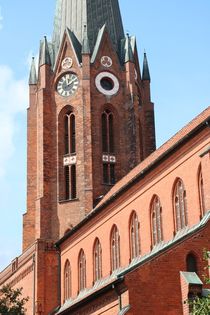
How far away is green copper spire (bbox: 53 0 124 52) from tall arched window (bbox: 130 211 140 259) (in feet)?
68.9

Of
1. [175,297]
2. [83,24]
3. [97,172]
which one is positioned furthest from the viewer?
[83,24]

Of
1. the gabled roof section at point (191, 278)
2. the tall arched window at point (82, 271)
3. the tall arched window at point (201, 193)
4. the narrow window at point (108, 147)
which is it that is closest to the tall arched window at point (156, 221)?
the tall arched window at point (201, 193)

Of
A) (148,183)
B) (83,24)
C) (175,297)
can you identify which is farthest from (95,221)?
(83,24)

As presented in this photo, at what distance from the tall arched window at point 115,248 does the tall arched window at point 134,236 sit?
5.11ft

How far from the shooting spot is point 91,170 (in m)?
50.3

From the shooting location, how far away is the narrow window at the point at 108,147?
51.2 meters

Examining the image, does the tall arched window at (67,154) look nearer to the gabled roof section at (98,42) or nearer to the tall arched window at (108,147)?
the tall arched window at (108,147)

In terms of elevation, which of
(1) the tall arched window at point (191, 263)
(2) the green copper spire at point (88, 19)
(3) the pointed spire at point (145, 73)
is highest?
(2) the green copper spire at point (88, 19)

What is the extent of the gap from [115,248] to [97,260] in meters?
2.35

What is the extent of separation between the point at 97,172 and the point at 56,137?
416 centimetres

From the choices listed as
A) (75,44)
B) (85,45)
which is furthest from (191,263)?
(75,44)

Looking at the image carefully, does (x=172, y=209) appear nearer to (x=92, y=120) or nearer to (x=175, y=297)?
(x=175, y=297)

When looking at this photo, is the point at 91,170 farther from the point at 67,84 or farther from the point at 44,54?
the point at 44,54

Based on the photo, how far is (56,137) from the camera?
172 feet
